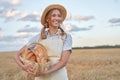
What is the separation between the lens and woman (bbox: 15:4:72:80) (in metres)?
3.19

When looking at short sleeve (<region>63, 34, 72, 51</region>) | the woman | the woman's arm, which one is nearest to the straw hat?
the woman

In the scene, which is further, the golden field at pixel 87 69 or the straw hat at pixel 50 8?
the golden field at pixel 87 69

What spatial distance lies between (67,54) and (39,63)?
1.02ft

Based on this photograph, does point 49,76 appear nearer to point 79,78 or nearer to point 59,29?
point 59,29

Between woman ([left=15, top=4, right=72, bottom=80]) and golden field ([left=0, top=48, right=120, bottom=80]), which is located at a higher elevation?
woman ([left=15, top=4, right=72, bottom=80])

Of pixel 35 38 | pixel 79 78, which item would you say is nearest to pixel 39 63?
pixel 35 38

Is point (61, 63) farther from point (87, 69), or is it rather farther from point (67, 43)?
point (87, 69)

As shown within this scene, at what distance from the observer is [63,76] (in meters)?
3.26

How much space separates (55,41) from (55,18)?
0.79 ft

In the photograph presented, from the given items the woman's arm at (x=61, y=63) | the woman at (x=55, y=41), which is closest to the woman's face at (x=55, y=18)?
the woman at (x=55, y=41)

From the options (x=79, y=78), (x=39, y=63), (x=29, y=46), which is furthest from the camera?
(x=79, y=78)

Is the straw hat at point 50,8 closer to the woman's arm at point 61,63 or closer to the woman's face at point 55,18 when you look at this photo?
the woman's face at point 55,18

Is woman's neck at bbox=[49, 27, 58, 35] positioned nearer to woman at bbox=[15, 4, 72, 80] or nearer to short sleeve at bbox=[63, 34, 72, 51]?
woman at bbox=[15, 4, 72, 80]

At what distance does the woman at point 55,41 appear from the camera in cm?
319
